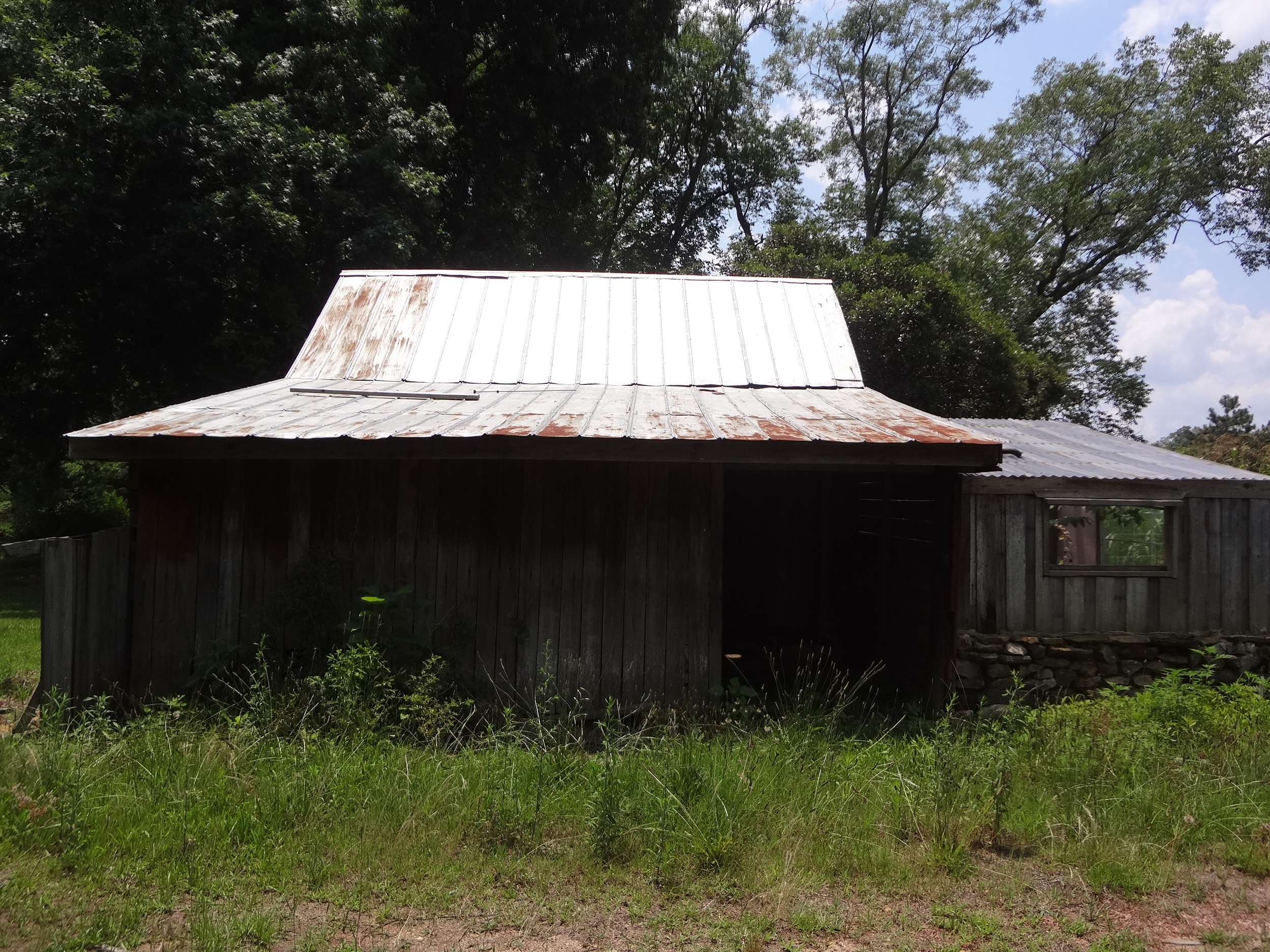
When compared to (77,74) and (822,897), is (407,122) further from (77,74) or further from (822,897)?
(822,897)

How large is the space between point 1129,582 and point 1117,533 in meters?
0.76

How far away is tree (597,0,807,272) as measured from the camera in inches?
947

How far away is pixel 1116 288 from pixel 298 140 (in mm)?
22371

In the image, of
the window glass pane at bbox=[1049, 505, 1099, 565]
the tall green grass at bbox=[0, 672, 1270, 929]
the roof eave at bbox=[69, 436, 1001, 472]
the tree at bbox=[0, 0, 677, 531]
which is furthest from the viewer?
the tree at bbox=[0, 0, 677, 531]

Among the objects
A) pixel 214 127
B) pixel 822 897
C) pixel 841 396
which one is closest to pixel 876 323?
pixel 841 396

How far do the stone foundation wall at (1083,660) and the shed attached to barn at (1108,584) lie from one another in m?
0.01

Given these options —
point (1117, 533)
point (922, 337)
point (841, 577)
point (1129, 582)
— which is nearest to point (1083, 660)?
point (1129, 582)

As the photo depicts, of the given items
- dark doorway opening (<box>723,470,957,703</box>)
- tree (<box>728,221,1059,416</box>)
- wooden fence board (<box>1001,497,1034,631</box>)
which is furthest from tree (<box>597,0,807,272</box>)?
wooden fence board (<box>1001,497,1034,631</box>)

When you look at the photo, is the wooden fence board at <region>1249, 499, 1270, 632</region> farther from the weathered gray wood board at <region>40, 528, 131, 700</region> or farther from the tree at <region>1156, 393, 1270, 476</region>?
the weathered gray wood board at <region>40, 528, 131, 700</region>

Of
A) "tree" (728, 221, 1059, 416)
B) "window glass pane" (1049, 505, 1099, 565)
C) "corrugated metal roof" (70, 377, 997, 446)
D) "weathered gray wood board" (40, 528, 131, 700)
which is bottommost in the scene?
"weathered gray wood board" (40, 528, 131, 700)

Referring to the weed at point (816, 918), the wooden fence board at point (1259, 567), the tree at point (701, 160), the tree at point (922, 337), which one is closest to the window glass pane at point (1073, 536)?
the wooden fence board at point (1259, 567)

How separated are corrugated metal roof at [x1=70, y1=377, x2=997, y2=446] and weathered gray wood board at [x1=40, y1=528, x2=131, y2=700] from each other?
0.88 metres

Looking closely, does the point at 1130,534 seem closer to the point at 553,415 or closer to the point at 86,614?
the point at 553,415

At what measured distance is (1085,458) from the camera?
9039 mm
